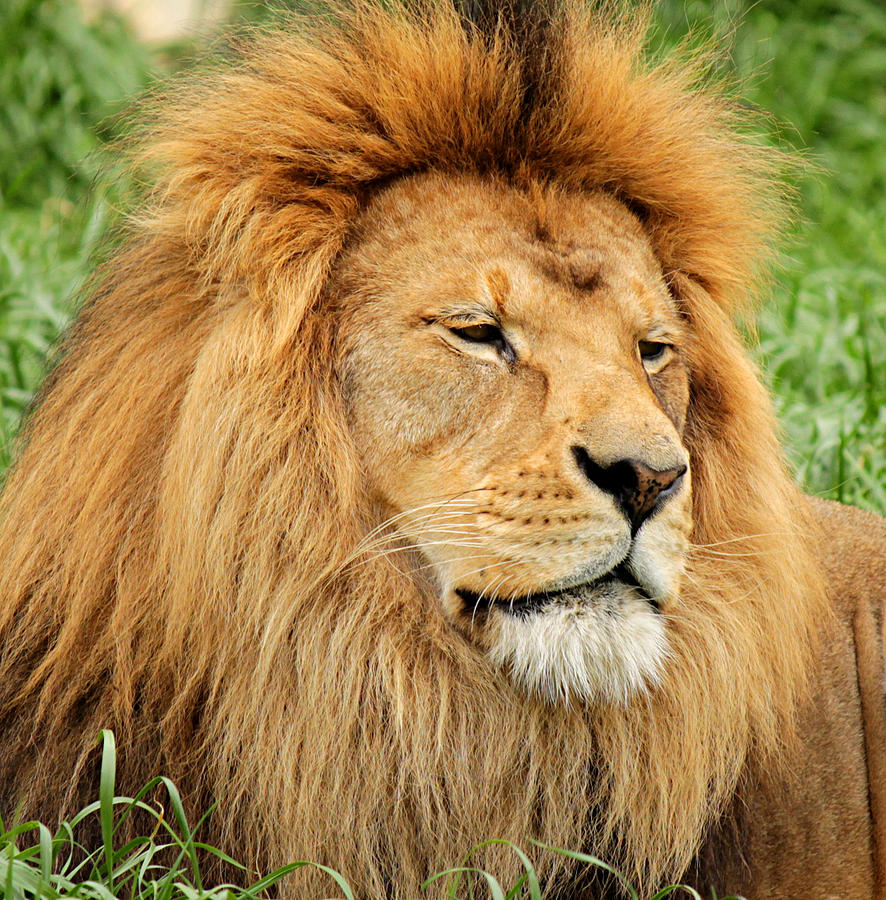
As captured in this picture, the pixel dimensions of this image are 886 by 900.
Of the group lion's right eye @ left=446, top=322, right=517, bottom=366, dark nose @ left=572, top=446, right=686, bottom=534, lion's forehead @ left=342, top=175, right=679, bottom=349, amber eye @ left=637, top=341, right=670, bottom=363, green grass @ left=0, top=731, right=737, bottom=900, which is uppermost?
lion's forehead @ left=342, top=175, right=679, bottom=349

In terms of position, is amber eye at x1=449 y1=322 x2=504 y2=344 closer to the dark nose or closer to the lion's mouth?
the dark nose

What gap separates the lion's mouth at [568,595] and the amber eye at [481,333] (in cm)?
51

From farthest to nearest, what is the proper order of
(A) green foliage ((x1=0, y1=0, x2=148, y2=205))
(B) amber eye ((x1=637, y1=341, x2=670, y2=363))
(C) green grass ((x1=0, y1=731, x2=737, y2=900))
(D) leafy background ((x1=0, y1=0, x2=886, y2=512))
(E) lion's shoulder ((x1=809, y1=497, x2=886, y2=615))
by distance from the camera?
(A) green foliage ((x1=0, y1=0, x2=148, y2=205)) → (D) leafy background ((x1=0, y1=0, x2=886, y2=512)) → (E) lion's shoulder ((x1=809, y1=497, x2=886, y2=615)) → (B) amber eye ((x1=637, y1=341, x2=670, y2=363)) → (C) green grass ((x1=0, y1=731, x2=737, y2=900))

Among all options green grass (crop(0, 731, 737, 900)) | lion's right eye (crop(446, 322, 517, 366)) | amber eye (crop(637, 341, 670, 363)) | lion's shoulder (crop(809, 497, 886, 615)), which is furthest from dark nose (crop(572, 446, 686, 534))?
lion's shoulder (crop(809, 497, 886, 615))

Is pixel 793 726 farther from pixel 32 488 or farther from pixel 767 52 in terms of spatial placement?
pixel 767 52

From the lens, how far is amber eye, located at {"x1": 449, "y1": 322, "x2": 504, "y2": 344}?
9.05ft

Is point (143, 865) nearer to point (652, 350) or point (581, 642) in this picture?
point (581, 642)

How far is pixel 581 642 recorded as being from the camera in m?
2.54

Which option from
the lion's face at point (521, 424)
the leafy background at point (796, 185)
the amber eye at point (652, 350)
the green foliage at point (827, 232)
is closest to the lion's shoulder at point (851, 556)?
the leafy background at point (796, 185)

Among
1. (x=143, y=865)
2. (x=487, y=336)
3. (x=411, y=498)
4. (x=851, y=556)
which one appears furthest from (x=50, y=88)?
(x=143, y=865)

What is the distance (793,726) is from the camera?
3053 millimetres

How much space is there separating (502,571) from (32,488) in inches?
40.3

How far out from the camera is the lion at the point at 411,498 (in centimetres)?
261

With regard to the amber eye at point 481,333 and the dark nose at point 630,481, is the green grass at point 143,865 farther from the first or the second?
the amber eye at point 481,333
